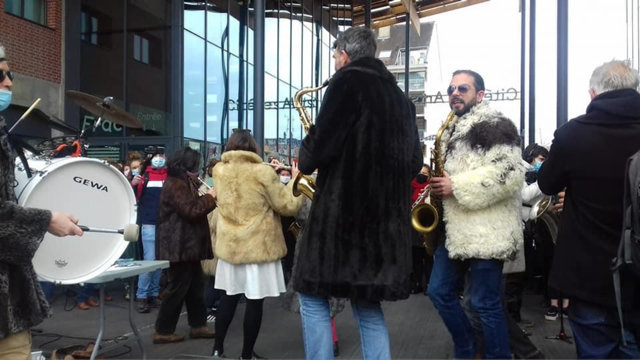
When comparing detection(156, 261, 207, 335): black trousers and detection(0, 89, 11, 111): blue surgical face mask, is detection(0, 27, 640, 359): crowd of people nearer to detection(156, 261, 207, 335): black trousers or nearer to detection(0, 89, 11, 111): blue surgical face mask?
detection(0, 89, 11, 111): blue surgical face mask

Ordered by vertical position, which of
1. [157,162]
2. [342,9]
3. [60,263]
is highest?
[342,9]

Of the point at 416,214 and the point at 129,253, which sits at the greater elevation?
the point at 416,214

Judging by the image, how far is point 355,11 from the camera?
74.3 ft

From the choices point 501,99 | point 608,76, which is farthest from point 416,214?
point 501,99

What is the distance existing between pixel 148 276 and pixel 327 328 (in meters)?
4.61

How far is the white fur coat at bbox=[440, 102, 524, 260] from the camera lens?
371 cm

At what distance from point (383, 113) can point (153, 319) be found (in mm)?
4638

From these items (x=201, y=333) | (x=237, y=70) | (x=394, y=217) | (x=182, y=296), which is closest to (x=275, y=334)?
(x=201, y=333)

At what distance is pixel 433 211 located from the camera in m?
4.06

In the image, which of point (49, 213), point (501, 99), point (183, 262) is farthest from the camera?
point (501, 99)

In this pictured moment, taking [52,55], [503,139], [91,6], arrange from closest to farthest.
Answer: [503,139]
[52,55]
[91,6]

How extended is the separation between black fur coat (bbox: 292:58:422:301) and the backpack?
0.93m

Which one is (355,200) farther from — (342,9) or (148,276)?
(342,9)

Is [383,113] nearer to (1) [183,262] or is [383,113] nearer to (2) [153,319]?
(1) [183,262]
